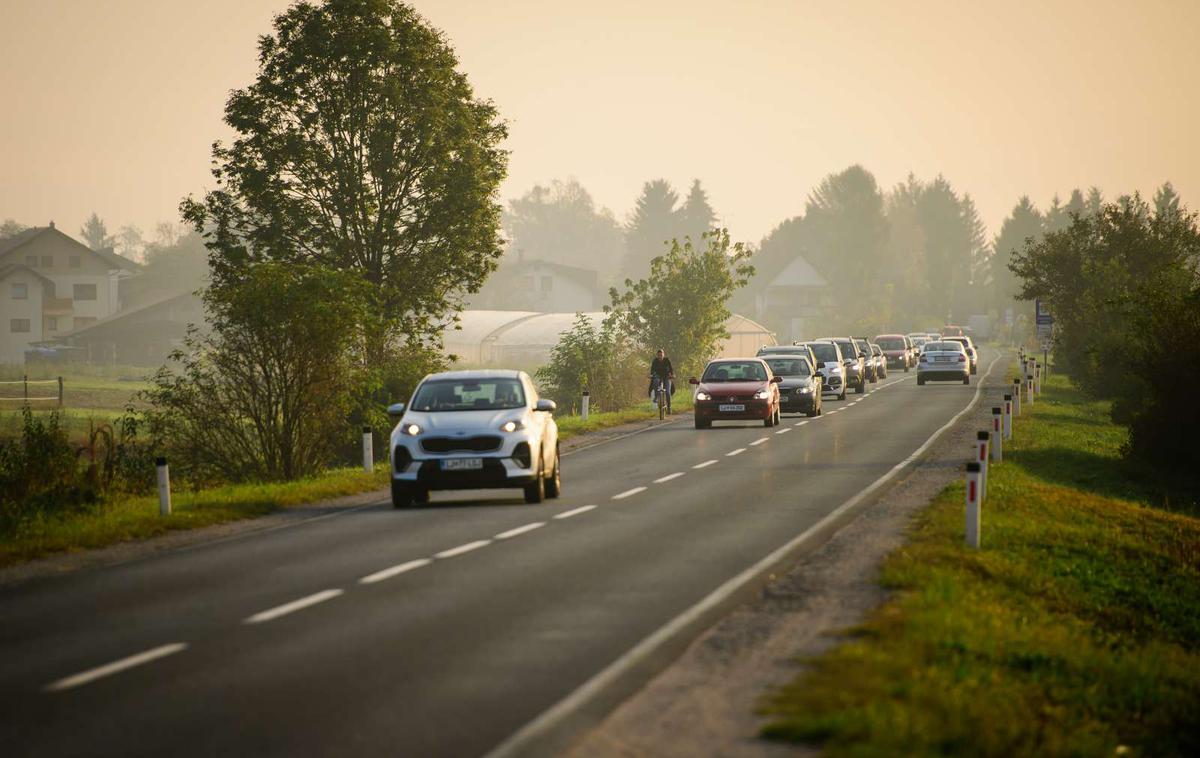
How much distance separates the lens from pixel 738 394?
35094 mm

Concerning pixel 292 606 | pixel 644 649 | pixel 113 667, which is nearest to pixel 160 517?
pixel 292 606

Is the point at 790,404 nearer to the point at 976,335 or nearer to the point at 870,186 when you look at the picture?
the point at 976,335

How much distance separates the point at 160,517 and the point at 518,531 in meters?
4.67

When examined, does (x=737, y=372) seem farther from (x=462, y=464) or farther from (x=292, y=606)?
(x=292, y=606)

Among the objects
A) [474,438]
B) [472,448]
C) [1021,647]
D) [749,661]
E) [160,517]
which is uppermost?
[474,438]

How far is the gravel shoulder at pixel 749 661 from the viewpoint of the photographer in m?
6.82

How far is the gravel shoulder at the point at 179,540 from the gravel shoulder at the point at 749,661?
264 inches

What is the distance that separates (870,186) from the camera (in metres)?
180

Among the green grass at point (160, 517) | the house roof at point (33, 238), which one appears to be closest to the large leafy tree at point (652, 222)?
the house roof at point (33, 238)

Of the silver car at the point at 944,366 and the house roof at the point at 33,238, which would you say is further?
the house roof at the point at 33,238

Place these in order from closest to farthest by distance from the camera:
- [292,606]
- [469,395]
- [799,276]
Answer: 1. [292,606]
2. [469,395]
3. [799,276]

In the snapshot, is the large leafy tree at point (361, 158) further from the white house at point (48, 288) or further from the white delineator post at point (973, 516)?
the white house at point (48, 288)

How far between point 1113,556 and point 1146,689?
290 inches

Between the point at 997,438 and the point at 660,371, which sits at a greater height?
the point at 660,371
